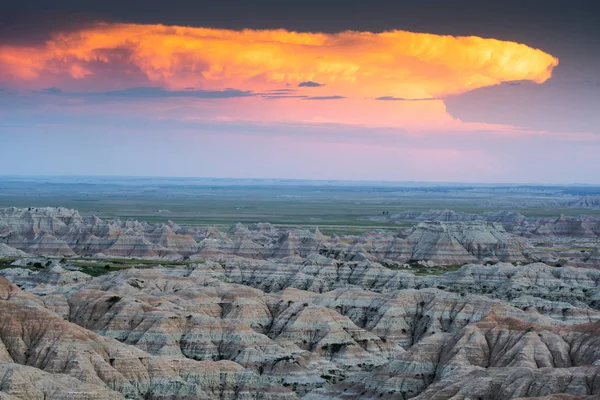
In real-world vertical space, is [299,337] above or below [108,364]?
below

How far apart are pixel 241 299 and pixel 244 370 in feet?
118

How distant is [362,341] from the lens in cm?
13212

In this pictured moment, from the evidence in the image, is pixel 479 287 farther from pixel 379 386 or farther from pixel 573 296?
pixel 379 386

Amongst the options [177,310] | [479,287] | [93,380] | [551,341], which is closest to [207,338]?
[177,310]

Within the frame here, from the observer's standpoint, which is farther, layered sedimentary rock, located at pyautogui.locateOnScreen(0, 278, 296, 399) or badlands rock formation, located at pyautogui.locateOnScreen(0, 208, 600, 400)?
layered sedimentary rock, located at pyautogui.locateOnScreen(0, 278, 296, 399)

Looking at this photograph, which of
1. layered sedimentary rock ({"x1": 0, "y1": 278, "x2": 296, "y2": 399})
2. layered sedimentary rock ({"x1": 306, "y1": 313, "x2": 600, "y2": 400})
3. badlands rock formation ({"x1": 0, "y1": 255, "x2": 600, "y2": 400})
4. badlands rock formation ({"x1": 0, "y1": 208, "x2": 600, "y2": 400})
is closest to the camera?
layered sedimentary rock ({"x1": 306, "y1": 313, "x2": 600, "y2": 400})

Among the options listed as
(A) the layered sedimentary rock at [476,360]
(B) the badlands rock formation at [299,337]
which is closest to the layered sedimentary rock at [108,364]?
(B) the badlands rock formation at [299,337]

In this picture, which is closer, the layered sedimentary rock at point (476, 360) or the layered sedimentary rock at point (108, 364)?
the layered sedimentary rock at point (476, 360)

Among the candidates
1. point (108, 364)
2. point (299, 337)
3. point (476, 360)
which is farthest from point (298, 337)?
point (108, 364)

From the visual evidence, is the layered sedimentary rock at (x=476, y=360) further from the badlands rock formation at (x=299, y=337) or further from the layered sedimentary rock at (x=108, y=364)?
the layered sedimentary rock at (x=108, y=364)

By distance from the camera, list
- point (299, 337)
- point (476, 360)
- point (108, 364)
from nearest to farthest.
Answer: point (108, 364) < point (476, 360) < point (299, 337)

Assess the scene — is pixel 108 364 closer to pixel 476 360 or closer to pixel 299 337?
pixel 476 360

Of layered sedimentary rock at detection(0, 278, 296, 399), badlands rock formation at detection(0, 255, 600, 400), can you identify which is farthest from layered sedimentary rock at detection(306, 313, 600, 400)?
layered sedimentary rock at detection(0, 278, 296, 399)

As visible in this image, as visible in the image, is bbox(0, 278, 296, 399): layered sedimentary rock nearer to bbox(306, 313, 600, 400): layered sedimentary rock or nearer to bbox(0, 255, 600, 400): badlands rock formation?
bbox(0, 255, 600, 400): badlands rock formation
